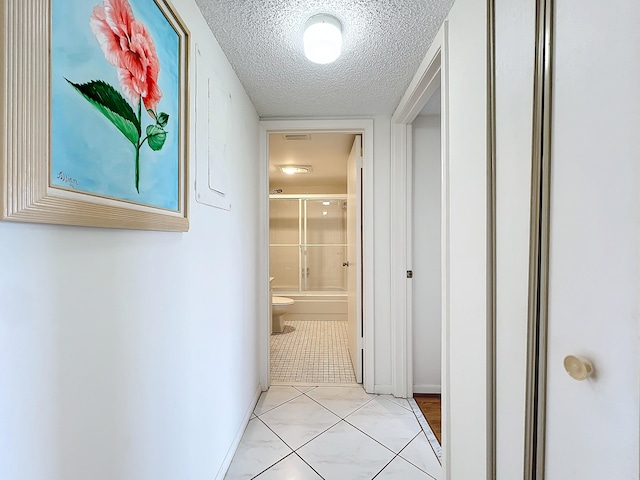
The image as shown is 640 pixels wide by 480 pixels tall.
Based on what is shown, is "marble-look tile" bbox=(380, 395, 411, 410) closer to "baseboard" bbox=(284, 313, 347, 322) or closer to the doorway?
the doorway

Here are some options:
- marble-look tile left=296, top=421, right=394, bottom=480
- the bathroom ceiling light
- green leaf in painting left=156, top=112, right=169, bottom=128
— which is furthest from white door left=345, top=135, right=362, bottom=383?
green leaf in painting left=156, top=112, right=169, bottom=128

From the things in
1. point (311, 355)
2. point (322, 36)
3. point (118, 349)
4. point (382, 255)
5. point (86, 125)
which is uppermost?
point (322, 36)

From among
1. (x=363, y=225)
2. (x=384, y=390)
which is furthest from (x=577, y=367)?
(x=384, y=390)

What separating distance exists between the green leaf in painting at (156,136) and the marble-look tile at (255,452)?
1.57 meters

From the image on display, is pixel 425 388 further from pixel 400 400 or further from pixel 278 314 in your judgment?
pixel 278 314

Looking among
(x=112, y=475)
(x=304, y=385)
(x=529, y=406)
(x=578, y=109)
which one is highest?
(x=578, y=109)

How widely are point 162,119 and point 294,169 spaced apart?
3037 mm

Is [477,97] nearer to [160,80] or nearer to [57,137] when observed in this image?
[160,80]

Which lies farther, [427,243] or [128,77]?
[427,243]

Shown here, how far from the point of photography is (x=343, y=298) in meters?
4.64

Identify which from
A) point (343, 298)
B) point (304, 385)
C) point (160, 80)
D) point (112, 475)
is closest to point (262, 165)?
point (160, 80)

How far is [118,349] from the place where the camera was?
2.49 ft

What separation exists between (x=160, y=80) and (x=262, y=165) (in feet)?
4.72
